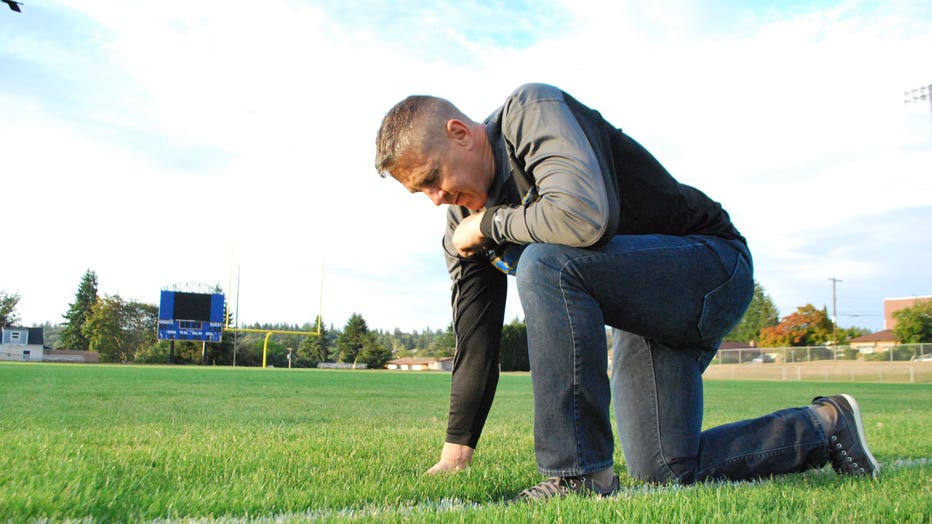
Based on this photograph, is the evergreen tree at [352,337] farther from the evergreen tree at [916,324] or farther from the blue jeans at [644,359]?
the blue jeans at [644,359]

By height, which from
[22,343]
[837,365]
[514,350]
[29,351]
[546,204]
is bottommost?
[29,351]

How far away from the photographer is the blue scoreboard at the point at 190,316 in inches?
1875

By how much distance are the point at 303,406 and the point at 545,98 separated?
6.15m

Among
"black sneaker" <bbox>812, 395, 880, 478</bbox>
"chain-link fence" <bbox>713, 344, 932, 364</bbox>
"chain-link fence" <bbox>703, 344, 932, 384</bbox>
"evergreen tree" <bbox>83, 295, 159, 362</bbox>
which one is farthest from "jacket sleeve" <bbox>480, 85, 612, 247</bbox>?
"evergreen tree" <bbox>83, 295, 159, 362</bbox>

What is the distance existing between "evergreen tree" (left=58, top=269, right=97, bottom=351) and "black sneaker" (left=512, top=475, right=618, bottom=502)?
265ft

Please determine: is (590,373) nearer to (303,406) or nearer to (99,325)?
(303,406)

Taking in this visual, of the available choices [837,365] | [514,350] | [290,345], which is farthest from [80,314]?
[837,365]

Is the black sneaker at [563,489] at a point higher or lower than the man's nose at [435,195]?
lower

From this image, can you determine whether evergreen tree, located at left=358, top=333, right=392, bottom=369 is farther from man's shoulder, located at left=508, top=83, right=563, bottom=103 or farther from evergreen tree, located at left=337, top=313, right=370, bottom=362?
man's shoulder, located at left=508, top=83, right=563, bottom=103

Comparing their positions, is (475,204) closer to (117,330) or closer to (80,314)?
(117,330)

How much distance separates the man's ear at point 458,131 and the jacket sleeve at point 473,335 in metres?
0.49

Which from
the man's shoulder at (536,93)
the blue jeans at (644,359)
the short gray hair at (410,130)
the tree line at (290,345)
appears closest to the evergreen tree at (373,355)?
the tree line at (290,345)

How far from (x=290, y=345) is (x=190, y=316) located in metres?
28.1

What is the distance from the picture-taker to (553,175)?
195cm
